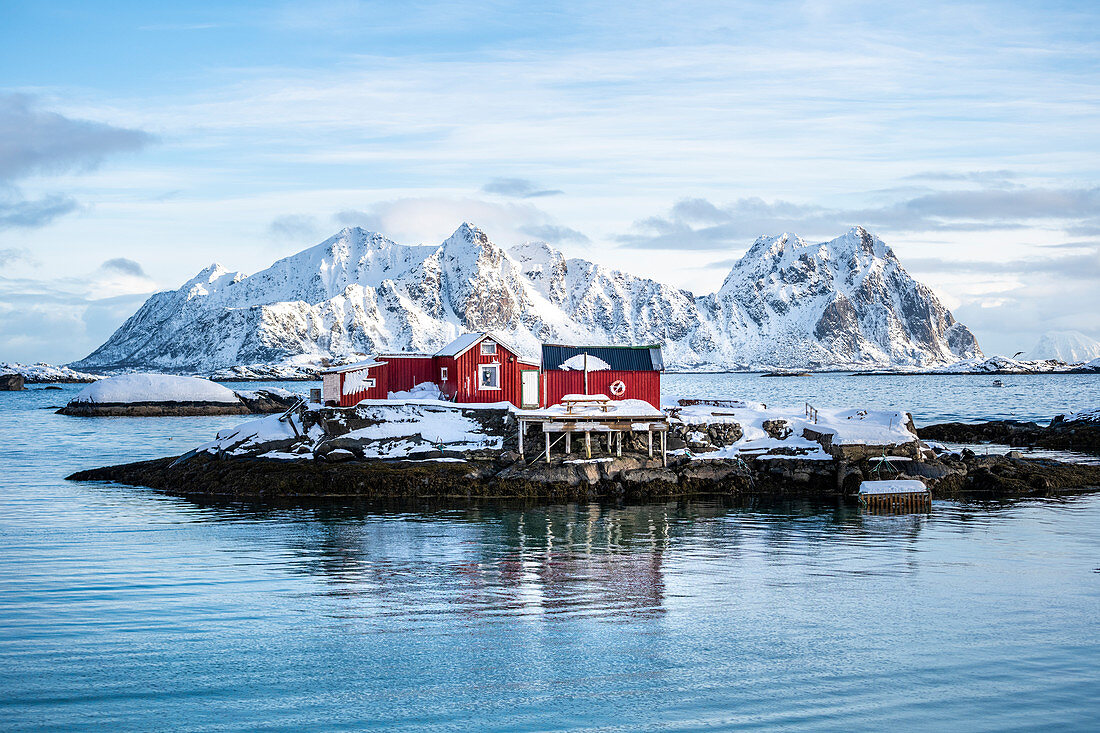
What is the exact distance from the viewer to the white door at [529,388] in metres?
53.8

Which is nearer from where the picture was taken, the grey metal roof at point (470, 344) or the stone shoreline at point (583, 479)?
the stone shoreline at point (583, 479)

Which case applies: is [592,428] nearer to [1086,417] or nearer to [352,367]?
[352,367]

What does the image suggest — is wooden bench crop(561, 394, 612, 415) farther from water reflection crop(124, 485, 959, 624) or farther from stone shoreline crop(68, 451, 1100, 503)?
water reflection crop(124, 485, 959, 624)

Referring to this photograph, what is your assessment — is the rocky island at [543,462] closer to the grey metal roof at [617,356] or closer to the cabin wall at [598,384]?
the cabin wall at [598,384]

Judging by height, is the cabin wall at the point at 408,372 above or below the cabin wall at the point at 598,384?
above

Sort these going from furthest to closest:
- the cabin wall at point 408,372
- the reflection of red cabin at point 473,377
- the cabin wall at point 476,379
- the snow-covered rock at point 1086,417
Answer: the snow-covered rock at point 1086,417 < the cabin wall at point 408,372 < the cabin wall at point 476,379 < the reflection of red cabin at point 473,377

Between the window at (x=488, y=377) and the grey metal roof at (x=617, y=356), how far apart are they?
2781 mm

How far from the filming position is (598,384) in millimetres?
54000

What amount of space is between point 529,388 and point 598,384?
400 centimetres

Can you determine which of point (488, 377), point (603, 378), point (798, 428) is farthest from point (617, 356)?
point (798, 428)

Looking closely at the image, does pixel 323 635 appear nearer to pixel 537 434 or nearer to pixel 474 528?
pixel 474 528

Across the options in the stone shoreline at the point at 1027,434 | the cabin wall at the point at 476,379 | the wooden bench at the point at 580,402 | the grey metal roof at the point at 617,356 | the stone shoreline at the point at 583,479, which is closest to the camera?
the stone shoreline at the point at 583,479

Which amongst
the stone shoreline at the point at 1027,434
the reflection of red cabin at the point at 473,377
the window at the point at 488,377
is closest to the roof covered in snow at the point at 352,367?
the reflection of red cabin at the point at 473,377

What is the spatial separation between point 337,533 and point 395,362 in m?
22.3
